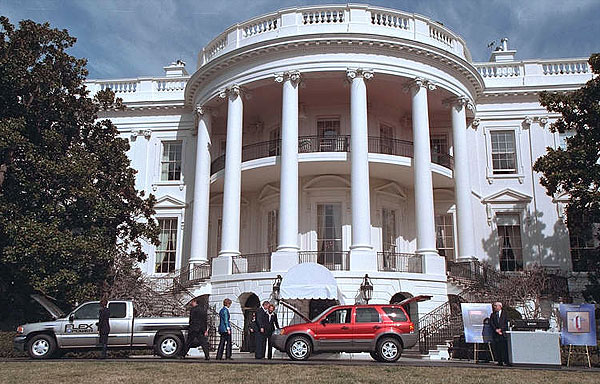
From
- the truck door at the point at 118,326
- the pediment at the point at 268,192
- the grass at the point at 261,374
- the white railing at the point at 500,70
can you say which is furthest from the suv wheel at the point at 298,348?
the white railing at the point at 500,70

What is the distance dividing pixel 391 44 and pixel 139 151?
46.0 ft

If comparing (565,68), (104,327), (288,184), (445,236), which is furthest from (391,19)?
(104,327)

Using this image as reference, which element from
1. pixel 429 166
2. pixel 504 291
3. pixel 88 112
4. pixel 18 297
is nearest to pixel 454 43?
pixel 429 166

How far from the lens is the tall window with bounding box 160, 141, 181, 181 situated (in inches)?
1145

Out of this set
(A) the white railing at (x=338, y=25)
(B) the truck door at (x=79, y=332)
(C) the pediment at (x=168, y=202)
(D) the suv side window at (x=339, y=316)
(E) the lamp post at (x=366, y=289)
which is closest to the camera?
(D) the suv side window at (x=339, y=316)

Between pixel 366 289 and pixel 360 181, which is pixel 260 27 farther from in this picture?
pixel 366 289

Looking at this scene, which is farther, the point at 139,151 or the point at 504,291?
the point at 139,151

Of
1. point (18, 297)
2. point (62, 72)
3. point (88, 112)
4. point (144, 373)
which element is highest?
point (62, 72)

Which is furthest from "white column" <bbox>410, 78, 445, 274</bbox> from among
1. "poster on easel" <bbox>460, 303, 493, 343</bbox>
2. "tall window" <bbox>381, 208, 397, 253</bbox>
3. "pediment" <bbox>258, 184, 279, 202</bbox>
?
"poster on easel" <bbox>460, 303, 493, 343</bbox>

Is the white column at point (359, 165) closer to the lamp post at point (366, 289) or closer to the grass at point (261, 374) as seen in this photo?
the lamp post at point (366, 289)

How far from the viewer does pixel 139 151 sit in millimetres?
29438

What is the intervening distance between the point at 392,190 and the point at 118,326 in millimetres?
13630

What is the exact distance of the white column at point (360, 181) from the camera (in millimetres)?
20578

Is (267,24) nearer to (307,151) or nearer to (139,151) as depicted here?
(307,151)
